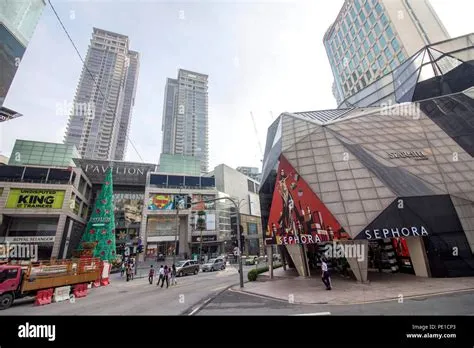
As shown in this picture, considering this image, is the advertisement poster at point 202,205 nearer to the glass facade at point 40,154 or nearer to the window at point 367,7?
the glass facade at point 40,154

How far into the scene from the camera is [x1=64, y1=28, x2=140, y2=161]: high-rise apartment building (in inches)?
4274

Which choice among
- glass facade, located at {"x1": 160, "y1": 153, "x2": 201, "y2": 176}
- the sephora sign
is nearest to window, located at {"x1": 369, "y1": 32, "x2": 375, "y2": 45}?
the sephora sign

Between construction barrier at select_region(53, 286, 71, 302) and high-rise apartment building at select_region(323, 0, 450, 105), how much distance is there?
60435mm

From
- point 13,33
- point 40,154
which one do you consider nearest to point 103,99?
point 40,154

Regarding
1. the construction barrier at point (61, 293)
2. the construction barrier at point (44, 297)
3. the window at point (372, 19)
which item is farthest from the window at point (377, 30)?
the construction barrier at point (44, 297)

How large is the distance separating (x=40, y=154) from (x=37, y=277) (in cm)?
6388

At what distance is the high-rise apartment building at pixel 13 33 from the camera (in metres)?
29.5

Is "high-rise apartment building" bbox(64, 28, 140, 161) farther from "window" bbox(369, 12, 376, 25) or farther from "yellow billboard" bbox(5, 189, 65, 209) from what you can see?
"window" bbox(369, 12, 376, 25)

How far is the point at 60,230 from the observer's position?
4019 cm

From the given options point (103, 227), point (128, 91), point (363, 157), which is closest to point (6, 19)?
point (103, 227)

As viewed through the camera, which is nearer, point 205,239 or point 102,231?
point 102,231

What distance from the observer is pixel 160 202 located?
201 ft

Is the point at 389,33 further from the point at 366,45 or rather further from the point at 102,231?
the point at 102,231
